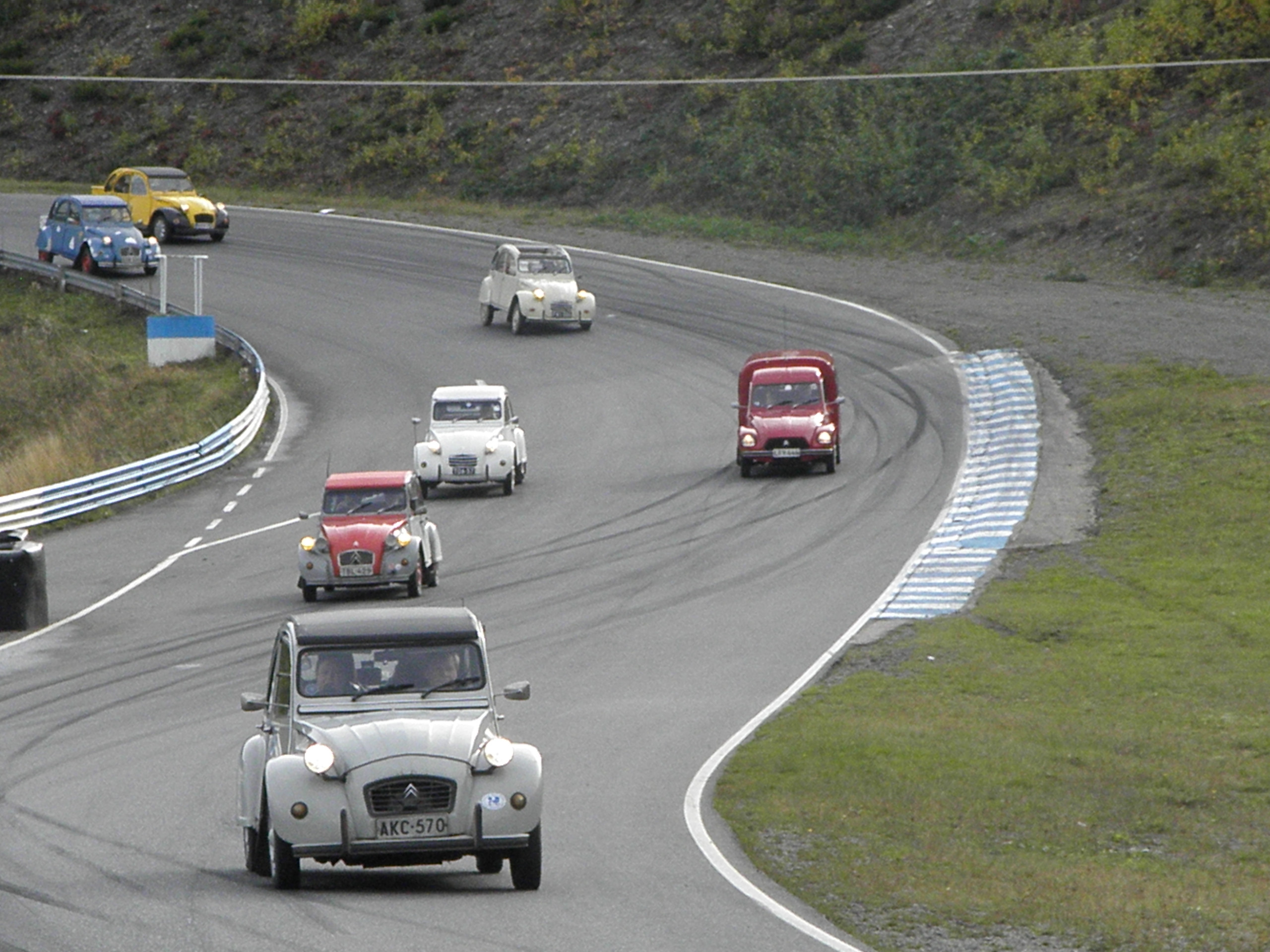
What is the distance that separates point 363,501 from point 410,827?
49.7 feet

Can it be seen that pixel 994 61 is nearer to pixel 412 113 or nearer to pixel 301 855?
pixel 412 113

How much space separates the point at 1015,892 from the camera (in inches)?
501

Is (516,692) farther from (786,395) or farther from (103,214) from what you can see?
(103,214)

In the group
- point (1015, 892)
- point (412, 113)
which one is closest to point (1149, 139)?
point (412, 113)

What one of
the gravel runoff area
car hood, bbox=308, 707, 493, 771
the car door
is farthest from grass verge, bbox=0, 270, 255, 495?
car hood, bbox=308, 707, 493, 771

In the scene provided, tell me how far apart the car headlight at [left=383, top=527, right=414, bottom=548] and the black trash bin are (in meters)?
4.66

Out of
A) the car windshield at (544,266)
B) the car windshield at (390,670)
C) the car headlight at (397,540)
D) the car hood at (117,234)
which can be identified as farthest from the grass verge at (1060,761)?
the car hood at (117,234)

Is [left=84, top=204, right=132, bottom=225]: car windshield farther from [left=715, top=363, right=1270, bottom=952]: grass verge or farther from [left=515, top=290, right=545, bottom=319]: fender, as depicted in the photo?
[left=715, top=363, right=1270, bottom=952]: grass verge

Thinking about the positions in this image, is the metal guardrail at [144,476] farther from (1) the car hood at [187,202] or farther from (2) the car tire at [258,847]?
(2) the car tire at [258,847]

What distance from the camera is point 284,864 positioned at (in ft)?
39.1

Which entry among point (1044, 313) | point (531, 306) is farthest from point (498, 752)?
point (531, 306)

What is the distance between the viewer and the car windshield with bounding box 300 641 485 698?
503 inches

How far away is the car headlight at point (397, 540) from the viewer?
84.7 feet

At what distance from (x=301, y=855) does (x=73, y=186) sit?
216 feet
